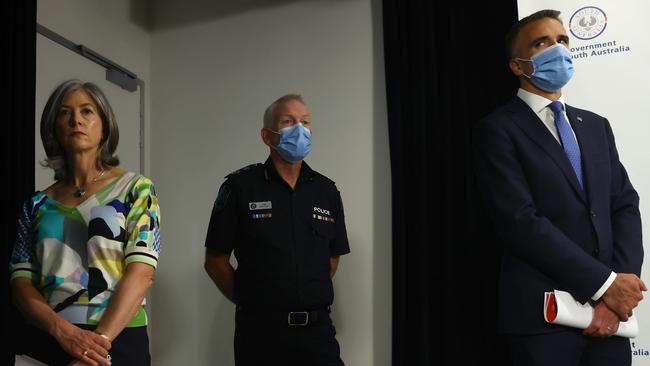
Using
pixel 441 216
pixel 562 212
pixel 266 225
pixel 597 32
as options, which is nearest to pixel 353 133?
pixel 441 216

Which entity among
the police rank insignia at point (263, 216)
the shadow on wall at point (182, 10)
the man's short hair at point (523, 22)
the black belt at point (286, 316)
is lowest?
the black belt at point (286, 316)

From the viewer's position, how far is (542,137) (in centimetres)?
184

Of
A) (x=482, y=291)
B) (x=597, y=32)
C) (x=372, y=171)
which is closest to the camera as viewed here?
(x=597, y=32)

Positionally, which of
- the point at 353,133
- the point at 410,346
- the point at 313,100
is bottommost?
the point at 410,346

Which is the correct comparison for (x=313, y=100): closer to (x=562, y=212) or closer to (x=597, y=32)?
(x=597, y=32)

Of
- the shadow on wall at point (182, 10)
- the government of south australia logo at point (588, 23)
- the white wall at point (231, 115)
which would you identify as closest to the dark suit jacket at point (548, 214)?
the government of south australia logo at point (588, 23)

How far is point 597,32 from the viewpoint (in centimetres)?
230

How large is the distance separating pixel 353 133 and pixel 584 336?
196 centimetres

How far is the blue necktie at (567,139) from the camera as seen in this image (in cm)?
183

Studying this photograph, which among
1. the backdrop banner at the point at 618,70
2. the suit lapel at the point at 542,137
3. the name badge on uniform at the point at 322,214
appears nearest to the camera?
the suit lapel at the point at 542,137

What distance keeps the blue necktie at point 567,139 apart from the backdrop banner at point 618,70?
438 mm

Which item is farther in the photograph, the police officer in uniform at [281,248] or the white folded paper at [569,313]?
the police officer in uniform at [281,248]

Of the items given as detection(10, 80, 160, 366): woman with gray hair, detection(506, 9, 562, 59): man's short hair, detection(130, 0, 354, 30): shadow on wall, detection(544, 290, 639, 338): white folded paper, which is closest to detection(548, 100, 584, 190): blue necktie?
detection(506, 9, 562, 59): man's short hair

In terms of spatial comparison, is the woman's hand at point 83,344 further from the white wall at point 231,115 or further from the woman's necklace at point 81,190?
the white wall at point 231,115
